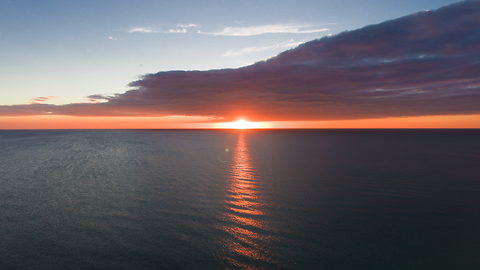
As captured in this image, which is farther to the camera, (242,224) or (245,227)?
(242,224)

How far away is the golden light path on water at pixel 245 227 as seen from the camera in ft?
29.6

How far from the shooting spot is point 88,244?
10.1m

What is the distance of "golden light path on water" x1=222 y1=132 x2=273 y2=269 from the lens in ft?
29.6

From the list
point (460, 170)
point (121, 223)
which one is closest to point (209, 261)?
point (121, 223)

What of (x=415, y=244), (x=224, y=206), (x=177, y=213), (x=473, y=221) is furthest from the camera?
(x=224, y=206)

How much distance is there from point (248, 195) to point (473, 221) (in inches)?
518

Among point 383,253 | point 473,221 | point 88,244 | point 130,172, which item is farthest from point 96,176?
point 473,221

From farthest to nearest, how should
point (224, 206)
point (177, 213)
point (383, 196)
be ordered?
point (383, 196) < point (224, 206) < point (177, 213)

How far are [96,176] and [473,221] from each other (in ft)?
103

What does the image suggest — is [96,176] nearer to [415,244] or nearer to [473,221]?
[415,244]

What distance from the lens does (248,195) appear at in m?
17.5

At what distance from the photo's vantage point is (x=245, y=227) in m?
A: 11.6

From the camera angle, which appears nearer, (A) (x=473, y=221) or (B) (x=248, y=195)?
(A) (x=473, y=221)

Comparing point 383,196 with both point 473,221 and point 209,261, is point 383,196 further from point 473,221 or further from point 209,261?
point 209,261
